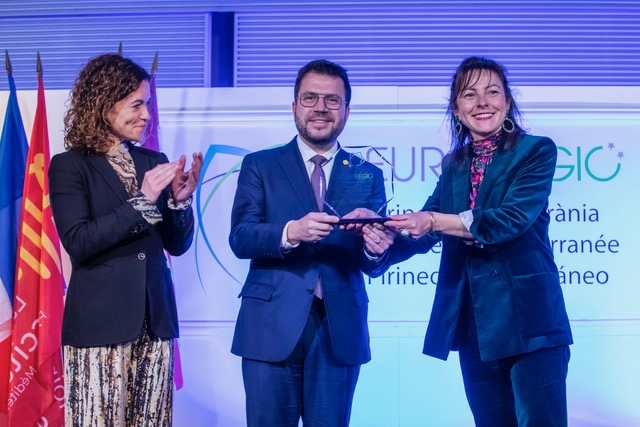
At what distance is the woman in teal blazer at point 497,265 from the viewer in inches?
88.7

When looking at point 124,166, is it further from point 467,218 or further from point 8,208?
point 8,208

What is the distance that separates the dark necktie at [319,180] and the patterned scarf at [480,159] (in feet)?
1.79

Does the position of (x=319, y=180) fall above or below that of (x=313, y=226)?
above

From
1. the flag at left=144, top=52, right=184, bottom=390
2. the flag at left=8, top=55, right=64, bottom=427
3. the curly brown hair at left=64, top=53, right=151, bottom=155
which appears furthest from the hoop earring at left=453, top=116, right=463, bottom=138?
the flag at left=8, top=55, right=64, bottom=427

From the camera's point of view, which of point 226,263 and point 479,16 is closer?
point 226,263

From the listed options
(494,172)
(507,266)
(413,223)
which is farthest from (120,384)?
(494,172)

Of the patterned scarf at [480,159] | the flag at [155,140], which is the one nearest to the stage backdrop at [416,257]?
the flag at [155,140]

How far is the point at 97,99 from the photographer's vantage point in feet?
8.03

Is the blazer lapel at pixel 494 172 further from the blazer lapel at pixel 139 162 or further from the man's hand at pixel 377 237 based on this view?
the blazer lapel at pixel 139 162

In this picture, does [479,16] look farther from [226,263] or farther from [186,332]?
[186,332]

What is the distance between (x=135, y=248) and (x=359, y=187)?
0.84 meters

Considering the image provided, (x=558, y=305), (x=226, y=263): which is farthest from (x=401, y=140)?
(x=558, y=305)

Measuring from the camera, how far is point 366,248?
2498 mm

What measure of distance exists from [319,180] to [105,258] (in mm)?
824
